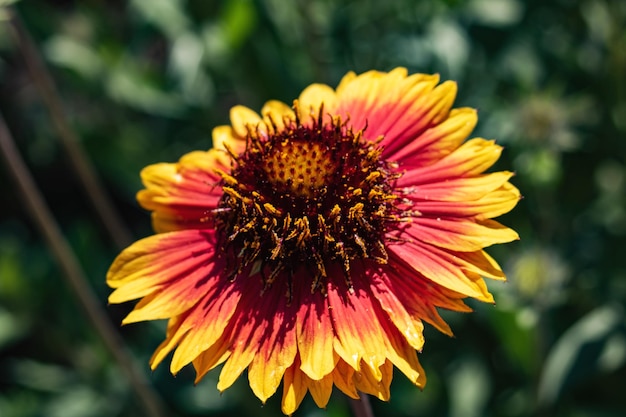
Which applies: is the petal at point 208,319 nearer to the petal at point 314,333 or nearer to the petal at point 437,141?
the petal at point 314,333

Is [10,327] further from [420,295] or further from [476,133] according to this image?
[420,295]

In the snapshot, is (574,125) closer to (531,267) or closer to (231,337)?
(531,267)

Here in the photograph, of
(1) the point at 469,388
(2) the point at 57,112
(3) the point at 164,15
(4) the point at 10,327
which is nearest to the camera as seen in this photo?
(2) the point at 57,112

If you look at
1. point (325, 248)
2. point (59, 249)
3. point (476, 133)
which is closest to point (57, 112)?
point (59, 249)

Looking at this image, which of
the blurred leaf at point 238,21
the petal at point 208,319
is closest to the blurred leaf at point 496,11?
the blurred leaf at point 238,21

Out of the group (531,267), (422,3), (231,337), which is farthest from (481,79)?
(231,337)

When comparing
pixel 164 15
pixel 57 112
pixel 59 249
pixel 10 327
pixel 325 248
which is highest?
pixel 164 15
